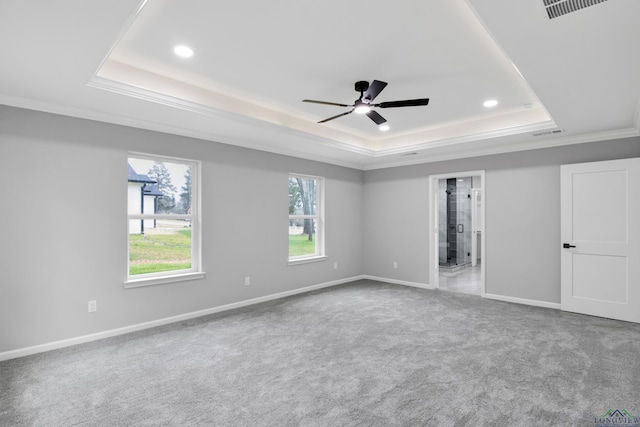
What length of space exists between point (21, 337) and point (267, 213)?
3.07 metres

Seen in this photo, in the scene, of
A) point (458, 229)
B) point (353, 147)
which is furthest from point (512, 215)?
point (458, 229)

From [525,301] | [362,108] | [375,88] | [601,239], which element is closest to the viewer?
[375,88]

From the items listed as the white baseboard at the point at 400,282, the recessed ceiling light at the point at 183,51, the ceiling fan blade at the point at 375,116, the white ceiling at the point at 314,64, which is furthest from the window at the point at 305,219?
the recessed ceiling light at the point at 183,51

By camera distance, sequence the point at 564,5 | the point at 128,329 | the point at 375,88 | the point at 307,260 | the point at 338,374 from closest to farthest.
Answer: the point at 564,5 → the point at 338,374 → the point at 375,88 → the point at 128,329 → the point at 307,260

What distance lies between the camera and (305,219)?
6000 mm

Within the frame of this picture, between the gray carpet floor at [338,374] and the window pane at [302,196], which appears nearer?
the gray carpet floor at [338,374]

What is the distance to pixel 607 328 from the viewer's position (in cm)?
380

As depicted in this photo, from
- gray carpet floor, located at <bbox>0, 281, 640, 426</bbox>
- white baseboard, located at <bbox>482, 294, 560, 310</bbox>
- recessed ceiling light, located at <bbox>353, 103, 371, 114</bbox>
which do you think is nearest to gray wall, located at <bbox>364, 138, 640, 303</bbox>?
white baseboard, located at <bbox>482, 294, 560, 310</bbox>

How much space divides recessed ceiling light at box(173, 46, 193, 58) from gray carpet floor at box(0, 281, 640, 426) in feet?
8.73

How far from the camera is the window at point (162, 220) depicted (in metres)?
3.92

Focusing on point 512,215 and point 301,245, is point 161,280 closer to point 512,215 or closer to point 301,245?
point 301,245

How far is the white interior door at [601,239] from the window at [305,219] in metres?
3.68

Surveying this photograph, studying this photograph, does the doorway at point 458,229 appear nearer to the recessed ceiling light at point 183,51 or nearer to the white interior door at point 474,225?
the white interior door at point 474,225

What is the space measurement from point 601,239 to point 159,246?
5.55 metres
